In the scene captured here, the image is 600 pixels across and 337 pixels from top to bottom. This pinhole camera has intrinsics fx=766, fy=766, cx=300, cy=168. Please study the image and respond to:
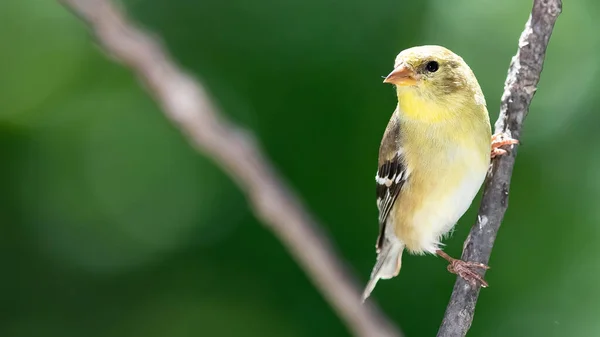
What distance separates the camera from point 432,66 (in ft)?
5.05

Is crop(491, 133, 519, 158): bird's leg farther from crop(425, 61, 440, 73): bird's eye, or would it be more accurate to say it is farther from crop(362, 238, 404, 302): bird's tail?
crop(362, 238, 404, 302): bird's tail

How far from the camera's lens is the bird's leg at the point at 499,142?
143 cm

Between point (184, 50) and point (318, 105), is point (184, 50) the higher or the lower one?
the higher one

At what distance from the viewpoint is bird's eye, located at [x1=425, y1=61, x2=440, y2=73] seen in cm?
153

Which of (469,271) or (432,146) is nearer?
(469,271)

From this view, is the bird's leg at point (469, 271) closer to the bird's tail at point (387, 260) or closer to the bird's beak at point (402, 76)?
the bird's beak at point (402, 76)

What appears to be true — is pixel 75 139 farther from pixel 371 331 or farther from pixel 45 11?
pixel 371 331

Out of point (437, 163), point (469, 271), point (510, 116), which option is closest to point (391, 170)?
point (437, 163)

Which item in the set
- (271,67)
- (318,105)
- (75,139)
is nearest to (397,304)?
(318,105)

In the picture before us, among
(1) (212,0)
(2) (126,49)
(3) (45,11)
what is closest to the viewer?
(2) (126,49)

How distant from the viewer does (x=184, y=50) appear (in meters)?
2.37

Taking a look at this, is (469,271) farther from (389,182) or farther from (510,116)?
(389,182)

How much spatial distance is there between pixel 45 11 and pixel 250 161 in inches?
102

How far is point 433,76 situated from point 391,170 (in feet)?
0.87
